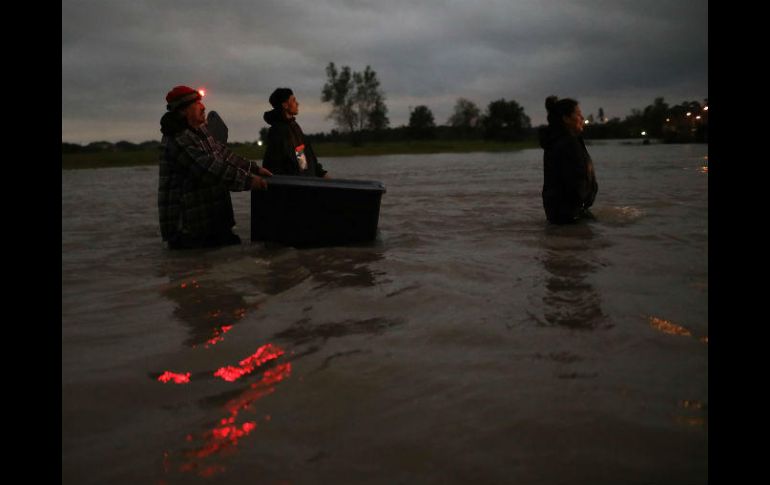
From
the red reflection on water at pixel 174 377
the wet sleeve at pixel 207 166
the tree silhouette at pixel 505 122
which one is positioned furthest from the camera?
the tree silhouette at pixel 505 122

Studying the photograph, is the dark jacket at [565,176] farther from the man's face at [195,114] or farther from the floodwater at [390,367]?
the man's face at [195,114]

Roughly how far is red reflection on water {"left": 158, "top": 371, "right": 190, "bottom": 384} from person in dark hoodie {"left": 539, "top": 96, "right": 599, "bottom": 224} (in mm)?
5066

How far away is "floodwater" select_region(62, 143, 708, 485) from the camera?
1866 millimetres

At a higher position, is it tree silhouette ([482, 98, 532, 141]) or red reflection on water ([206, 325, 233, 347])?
tree silhouette ([482, 98, 532, 141])

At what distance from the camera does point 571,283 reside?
414 cm

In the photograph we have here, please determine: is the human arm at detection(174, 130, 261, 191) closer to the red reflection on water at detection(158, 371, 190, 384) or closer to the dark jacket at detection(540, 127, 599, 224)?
the red reflection on water at detection(158, 371, 190, 384)

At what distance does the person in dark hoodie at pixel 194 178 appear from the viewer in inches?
214

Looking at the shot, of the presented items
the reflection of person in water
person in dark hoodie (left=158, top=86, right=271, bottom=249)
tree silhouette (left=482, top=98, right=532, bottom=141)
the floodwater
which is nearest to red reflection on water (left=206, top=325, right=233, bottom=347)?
the floodwater

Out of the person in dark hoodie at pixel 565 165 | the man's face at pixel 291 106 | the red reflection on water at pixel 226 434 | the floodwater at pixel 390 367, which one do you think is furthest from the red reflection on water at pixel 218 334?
the person in dark hoodie at pixel 565 165

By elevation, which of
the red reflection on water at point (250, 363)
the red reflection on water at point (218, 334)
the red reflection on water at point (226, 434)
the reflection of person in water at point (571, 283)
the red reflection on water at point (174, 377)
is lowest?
the red reflection on water at point (226, 434)

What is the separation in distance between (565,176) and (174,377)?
5233mm
